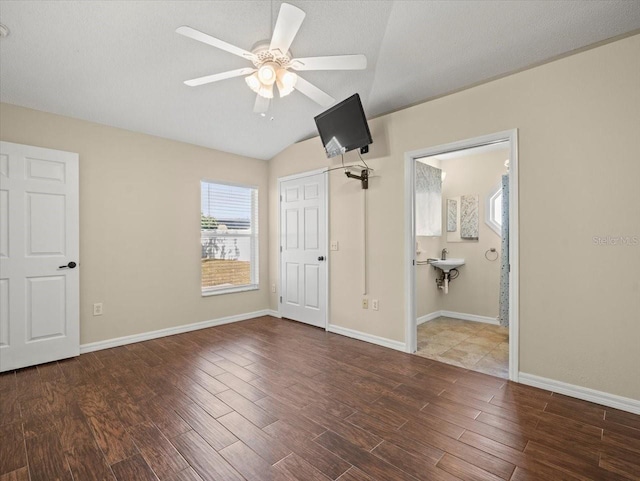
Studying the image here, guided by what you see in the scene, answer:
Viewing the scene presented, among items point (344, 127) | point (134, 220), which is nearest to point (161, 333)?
point (134, 220)

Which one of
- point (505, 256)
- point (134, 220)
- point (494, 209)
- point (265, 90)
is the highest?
point (265, 90)

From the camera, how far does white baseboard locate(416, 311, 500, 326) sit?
4496 millimetres

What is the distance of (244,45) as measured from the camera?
249 centimetres

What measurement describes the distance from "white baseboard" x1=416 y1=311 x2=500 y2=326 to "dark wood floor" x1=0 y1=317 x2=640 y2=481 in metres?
1.56

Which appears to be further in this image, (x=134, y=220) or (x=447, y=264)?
(x=447, y=264)

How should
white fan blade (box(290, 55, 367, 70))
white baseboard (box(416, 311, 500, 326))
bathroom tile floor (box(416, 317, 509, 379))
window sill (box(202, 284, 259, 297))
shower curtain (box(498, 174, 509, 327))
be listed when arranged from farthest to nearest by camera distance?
white baseboard (box(416, 311, 500, 326))
window sill (box(202, 284, 259, 297))
shower curtain (box(498, 174, 509, 327))
bathroom tile floor (box(416, 317, 509, 379))
white fan blade (box(290, 55, 367, 70))

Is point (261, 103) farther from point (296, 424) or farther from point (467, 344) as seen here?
point (467, 344)

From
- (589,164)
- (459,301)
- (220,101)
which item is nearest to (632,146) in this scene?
(589,164)

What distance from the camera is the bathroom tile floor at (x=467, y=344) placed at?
3023mm

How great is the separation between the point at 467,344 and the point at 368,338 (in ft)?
3.66

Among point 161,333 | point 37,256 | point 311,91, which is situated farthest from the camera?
point 161,333

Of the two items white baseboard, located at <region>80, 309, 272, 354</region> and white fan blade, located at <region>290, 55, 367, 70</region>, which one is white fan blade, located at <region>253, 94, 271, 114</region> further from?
white baseboard, located at <region>80, 309, 272, 354</region>

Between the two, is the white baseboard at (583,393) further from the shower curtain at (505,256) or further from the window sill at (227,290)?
the window sill at (227,290)

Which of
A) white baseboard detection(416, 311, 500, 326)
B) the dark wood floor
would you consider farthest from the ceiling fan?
white baseboard detection(416, 311, 500, 326)
